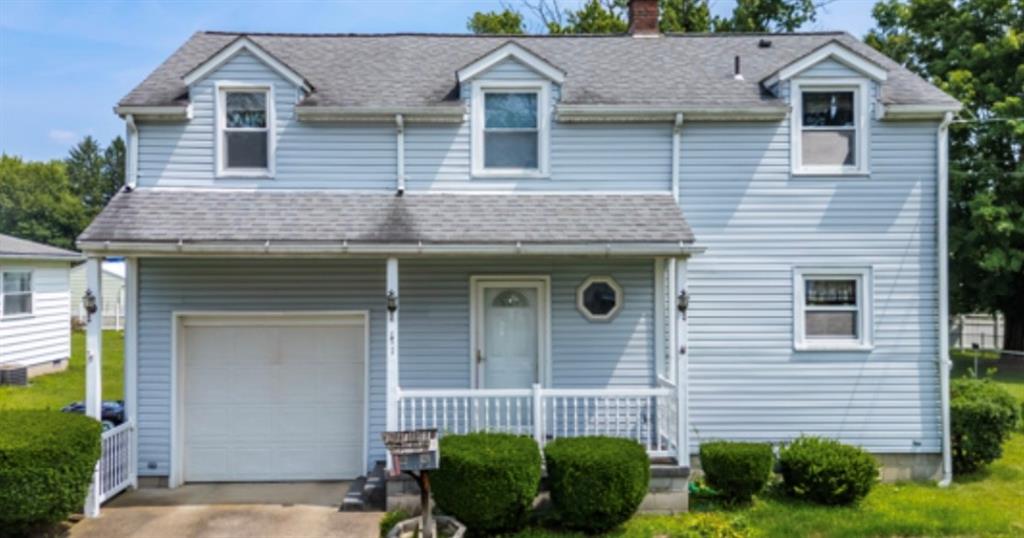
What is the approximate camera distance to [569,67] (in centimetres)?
1034

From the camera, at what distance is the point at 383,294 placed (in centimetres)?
919

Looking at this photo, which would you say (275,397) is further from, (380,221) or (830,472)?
(830,472)

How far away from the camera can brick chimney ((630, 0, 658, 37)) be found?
1157 centimetres

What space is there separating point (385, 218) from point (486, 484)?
3.62 meters

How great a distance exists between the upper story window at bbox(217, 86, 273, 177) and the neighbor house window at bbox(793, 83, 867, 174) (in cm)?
730

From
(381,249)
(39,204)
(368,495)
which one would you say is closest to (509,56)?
(381,249)

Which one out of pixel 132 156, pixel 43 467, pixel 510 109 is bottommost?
pixel 43 467

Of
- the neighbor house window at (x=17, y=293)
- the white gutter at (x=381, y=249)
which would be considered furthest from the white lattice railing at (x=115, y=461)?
the neighbor house window at (x=17, y=293)

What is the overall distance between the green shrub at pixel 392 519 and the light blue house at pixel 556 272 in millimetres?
1699

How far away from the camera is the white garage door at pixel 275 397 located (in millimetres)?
9117

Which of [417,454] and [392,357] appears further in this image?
[392,357]

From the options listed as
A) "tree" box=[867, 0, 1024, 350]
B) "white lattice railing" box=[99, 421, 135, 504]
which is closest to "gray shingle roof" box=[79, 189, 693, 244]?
"white lattice railing" box=[99, 421, 135, 504]

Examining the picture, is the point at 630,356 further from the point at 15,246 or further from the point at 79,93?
the point at 79,93

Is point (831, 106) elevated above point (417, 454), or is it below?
above
